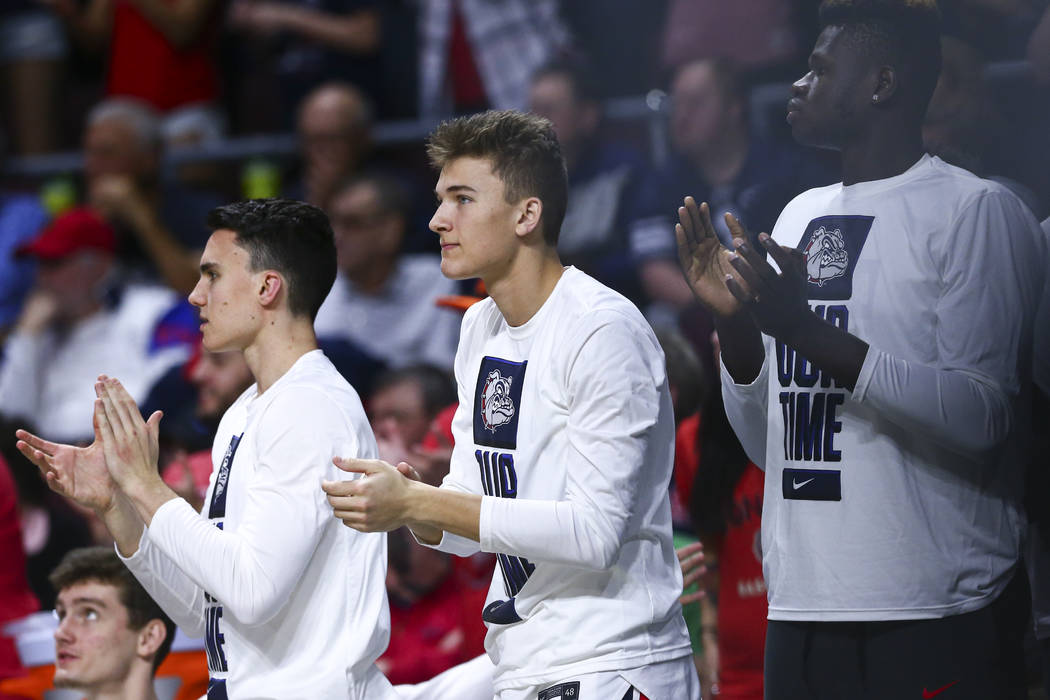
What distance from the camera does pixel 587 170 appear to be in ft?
18.5

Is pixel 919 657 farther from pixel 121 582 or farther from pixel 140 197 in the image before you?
pixel 140 197

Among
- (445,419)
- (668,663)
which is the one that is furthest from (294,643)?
(445,419)

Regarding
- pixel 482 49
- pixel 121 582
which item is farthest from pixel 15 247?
pixel 121 582

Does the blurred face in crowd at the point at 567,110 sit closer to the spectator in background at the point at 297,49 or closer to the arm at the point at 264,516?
the spectator in background at the point at 297,49

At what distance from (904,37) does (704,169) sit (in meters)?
1.70

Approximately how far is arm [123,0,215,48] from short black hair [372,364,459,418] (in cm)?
280

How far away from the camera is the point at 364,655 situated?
9.96 feet

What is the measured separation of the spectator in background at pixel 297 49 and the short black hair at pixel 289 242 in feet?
12.0

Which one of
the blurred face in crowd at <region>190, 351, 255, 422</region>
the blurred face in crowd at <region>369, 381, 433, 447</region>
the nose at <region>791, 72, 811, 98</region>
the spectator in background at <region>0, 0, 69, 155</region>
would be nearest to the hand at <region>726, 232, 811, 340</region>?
the nose at <region>791, 72, 811, 98</region>

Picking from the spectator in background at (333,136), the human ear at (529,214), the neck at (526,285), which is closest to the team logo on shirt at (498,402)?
the neck at (526,285)

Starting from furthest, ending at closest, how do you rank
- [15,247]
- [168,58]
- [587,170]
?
[168,58]
[15,247]
[587,170]

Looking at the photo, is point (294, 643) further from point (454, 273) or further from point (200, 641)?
point (200, 641)

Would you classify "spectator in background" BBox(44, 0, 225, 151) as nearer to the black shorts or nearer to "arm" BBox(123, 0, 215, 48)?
"arm" BBox(123, 0, 215, 48)

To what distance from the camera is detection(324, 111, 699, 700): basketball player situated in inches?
104
